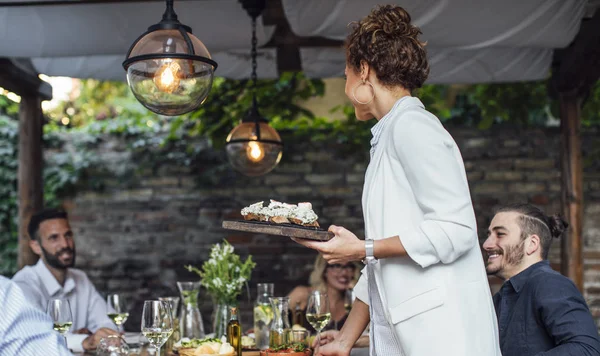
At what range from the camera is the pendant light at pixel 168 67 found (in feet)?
8.07

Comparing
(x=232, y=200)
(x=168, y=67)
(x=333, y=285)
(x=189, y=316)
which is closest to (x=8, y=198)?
(x=232, y=200)

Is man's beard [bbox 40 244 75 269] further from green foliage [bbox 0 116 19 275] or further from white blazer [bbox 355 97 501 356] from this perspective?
white blazer [bbox 355 97 501 356]

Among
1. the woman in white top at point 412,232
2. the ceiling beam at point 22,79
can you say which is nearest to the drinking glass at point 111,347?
the woman in white top at point 412,232

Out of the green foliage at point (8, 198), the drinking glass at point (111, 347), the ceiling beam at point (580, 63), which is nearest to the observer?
the drinking glass at point (111, 347)

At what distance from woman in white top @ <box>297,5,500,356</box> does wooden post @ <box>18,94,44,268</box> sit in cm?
345

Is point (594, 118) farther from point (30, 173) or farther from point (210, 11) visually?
point (30, 173)

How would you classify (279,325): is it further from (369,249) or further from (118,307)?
(369,249)

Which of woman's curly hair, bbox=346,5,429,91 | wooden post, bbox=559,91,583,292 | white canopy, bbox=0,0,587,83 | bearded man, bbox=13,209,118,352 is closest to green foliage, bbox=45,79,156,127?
white canopy, bbox=0,0,587,83

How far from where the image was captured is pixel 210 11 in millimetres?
3793

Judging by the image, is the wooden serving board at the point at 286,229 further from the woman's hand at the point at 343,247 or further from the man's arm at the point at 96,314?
the man's arm at the point at 96,314

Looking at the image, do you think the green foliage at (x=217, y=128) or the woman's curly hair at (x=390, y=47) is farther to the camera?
the green foliage at (x=217, y=128)

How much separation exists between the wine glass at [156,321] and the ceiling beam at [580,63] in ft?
8.23

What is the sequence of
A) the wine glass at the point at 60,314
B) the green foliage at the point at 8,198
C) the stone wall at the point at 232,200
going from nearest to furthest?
the wine glass at the point at 60,314
the stone wall at the point at 232,200
the green foliage at the point at 8,198

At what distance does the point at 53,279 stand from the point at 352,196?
2.36 metres
